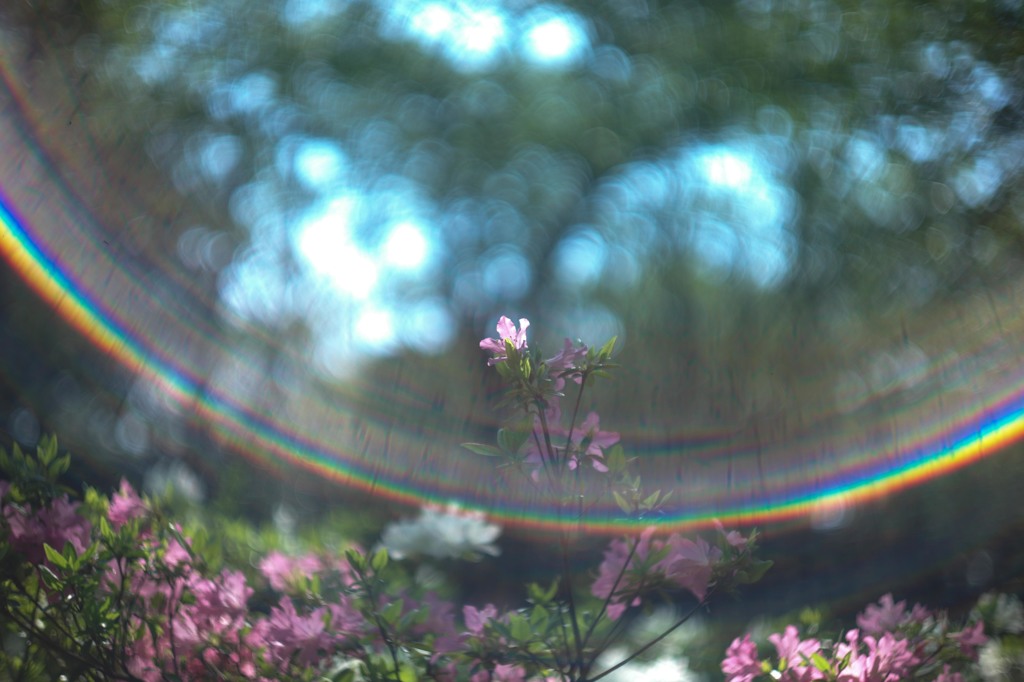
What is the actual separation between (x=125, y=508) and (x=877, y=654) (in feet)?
3.41

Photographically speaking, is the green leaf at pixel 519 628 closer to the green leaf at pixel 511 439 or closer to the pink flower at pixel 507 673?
the pink flower at pixel 507 673

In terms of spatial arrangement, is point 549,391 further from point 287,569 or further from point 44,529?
point 44,529

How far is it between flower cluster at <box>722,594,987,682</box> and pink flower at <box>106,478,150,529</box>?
0.85m

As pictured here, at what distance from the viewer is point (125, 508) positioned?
118 cm

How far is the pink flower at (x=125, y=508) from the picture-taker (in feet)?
3.86

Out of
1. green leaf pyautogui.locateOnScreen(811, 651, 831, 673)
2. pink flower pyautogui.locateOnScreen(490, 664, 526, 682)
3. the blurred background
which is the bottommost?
pink flower pyautogui.locateOnScreen(490, 664, 526, 682)

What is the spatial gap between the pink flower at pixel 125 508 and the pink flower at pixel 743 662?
843mm

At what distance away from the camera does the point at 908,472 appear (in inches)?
110

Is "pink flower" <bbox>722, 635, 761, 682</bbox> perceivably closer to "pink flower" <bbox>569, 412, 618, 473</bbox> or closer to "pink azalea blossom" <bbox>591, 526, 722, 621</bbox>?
"pink azalea blossom" <bbox>591, 526, 722, 621</bbox>

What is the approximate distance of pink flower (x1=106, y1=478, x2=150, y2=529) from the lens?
3.86 ft

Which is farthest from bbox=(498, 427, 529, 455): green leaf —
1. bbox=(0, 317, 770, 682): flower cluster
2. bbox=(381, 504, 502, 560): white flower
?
bbox=(381, 504, 502, 560): white flower

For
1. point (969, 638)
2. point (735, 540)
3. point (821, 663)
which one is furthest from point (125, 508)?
point (969, 638)

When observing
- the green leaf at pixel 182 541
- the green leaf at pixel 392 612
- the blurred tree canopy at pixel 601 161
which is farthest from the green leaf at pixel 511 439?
the blurred tree canopy at pixel 601 161

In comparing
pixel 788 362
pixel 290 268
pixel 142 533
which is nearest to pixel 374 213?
pixel 290 268
